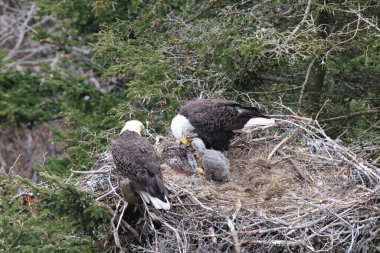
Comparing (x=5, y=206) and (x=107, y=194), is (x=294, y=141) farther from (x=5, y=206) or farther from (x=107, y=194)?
(x=5, y=206)

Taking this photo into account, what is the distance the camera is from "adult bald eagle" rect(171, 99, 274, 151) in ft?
30.2

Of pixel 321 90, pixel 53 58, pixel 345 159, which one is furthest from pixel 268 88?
pixel 53 58

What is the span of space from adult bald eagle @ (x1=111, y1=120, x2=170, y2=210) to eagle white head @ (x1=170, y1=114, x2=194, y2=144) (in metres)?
0.70

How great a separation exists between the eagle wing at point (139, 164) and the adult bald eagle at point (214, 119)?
0.84 metres

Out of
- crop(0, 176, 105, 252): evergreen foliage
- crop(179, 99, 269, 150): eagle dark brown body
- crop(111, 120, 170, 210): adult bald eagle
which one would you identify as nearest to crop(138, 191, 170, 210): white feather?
crop(111, 120, 170, 210): adult bald eagle

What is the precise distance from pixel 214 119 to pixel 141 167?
1.51 meters

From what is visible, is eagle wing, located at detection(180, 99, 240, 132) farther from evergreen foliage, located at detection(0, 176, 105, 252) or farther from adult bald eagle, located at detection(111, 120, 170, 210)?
evergreen foliage, located at detection(0, 176, 105, 252)

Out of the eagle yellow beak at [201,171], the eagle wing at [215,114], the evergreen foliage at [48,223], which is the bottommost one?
the eagle yellow beak at [201,171]

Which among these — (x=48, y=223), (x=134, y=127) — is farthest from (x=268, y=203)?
(x=48, y=223)

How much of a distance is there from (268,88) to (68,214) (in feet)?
11.9

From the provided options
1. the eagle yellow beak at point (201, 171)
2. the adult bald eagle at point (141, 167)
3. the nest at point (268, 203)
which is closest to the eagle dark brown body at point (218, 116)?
the nest at point (268, 203)

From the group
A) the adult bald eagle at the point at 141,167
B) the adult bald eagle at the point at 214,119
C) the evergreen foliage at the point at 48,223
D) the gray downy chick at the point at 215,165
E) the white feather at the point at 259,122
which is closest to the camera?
the evergreen foliage at the point at 48,223

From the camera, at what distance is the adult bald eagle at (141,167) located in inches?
303

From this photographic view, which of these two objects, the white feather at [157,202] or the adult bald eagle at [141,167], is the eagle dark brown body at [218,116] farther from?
Answer: the white feather at [157,202]
